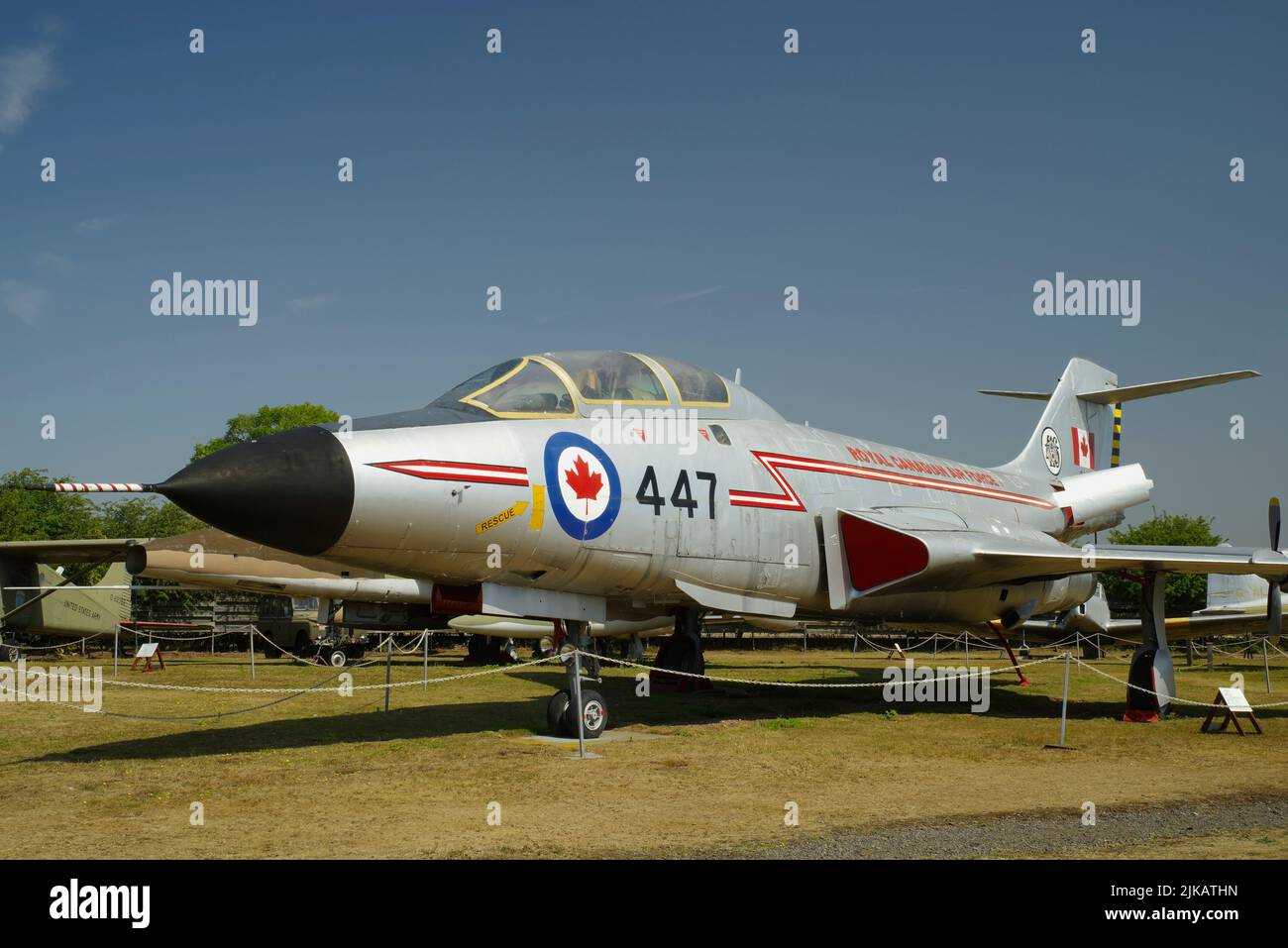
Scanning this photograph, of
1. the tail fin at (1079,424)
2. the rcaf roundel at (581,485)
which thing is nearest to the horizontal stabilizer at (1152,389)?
the tail fin at (1079,424)

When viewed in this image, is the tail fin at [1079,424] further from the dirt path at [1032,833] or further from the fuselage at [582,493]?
the dirt path at [1032,833]

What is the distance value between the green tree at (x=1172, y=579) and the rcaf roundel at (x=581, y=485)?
1472 inches

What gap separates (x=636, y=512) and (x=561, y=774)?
2445 millimetres

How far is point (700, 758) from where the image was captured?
9.31m

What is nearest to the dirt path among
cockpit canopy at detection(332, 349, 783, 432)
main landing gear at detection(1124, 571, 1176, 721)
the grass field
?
the grass field

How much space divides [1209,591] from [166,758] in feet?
90.5

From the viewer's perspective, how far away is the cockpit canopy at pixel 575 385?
9.33m

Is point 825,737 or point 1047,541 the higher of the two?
point 1047,541

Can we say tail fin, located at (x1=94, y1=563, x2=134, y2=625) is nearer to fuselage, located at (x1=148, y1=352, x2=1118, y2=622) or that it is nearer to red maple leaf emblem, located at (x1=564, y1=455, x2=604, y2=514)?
fuselage, located at (x1=148, y1=352, x2=1118, y2=622)

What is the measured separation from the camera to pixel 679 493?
999 centimetres
